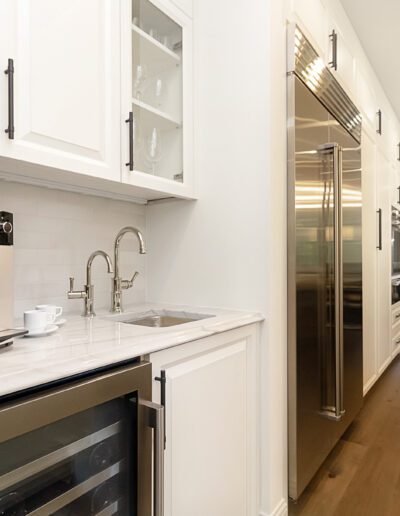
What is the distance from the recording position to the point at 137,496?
94 cm

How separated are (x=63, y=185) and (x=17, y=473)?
3.44 feet

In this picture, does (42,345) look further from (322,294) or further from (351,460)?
(351,460)

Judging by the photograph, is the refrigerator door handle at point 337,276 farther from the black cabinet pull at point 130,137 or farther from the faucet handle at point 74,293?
the faucet handle at point 74,293

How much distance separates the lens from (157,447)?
0.95 metres

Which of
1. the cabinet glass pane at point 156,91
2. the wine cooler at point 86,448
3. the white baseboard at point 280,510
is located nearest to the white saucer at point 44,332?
the wine cooler at point 86,448

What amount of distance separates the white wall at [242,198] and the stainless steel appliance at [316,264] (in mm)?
59

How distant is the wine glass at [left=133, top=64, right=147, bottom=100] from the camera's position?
1.48 metres

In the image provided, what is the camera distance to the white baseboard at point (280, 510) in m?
1.49

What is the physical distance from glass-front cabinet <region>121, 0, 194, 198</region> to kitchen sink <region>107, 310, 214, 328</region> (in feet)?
1.75

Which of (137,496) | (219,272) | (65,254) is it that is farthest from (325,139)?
(137,496)

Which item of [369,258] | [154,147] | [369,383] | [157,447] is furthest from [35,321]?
[369,383]

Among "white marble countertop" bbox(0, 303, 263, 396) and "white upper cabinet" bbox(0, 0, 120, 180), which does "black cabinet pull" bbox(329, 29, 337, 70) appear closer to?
"white upper cabinet" bbox(0, 0, 120, 180)

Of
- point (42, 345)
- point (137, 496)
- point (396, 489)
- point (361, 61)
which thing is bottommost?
point (396, 489)

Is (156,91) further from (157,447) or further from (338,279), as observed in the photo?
(157,447)
